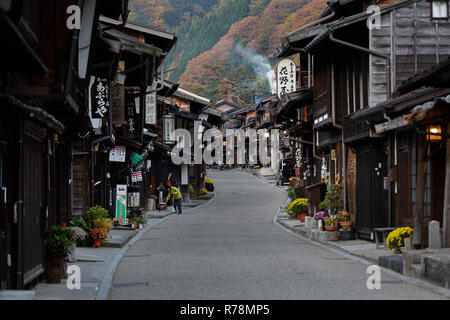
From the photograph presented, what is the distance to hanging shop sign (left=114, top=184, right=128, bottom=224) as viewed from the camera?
89.5ft

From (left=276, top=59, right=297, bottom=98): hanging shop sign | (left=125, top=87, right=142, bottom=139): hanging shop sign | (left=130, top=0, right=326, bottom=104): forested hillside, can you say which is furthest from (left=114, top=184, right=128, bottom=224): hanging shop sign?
(left=130, top=0, right=326, bottom=104): forested hillside

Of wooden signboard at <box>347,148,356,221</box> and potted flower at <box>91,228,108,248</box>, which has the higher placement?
wooden signboard at <box>347,148,356,221</box>

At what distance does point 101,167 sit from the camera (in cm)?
2803

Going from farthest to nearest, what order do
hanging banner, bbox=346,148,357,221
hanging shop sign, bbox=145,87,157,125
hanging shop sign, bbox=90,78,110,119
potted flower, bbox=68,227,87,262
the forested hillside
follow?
the forested hillside < hanging shop sign, bbox=145,87,157,125 < hanging banner, bbox=346,148,357,221 < hanging shop sign, bbox=90,78,110,119 < potted flower, bbox=68,227,87,262

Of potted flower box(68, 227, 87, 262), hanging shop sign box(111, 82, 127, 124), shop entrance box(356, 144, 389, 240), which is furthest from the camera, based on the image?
hanging shop sign box(111, 82, 127, 124)

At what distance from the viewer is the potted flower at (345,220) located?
22875mm

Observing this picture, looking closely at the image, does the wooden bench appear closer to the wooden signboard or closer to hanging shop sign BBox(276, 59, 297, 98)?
the wooden signboard

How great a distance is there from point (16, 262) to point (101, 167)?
17.0 metres

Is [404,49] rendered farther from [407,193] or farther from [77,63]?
[77,63]

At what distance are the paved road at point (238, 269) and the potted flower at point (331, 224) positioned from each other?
1037mm

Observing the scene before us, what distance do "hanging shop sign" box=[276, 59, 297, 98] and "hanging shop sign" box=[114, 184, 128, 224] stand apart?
12553 millimetres

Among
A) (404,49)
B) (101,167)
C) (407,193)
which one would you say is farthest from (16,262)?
(101,167)

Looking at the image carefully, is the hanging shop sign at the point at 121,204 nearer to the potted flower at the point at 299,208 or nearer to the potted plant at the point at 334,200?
the potted plant at the point at 334,200
